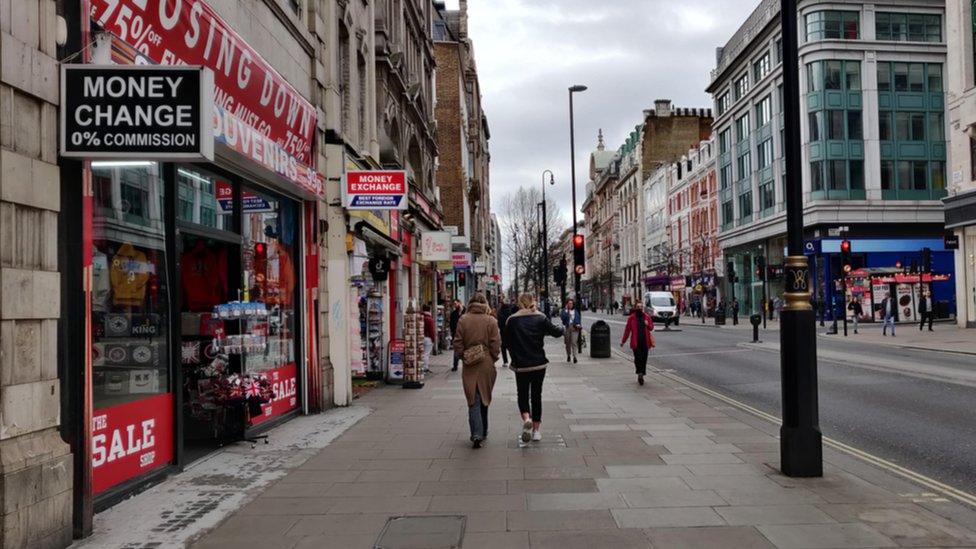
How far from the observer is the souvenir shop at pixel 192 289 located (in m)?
6.09

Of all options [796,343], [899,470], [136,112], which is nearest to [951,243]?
[899,470]

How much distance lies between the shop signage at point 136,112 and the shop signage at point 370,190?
22.6 feet

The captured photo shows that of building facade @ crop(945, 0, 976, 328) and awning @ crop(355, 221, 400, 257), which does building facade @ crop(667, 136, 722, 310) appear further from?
awning @ crop(355, 221, 400, 257)

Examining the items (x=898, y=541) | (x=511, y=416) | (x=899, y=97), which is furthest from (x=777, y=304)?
(x=898, y=541)

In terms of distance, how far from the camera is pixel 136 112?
5.36 meters

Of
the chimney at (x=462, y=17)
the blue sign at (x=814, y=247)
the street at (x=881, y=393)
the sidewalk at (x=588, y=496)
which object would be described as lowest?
the street at (x=881, y=393)

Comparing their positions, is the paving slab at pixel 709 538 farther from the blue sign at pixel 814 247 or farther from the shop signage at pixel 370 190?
the blue sign at pixel 814 247

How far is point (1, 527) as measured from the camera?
4.45 metres

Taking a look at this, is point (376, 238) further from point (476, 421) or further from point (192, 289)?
point (476, 421)

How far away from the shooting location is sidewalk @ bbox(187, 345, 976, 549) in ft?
17.3

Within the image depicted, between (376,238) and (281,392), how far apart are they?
528 centimetres

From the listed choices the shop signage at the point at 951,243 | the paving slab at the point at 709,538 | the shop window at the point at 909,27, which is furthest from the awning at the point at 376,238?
the shop window at the point at 909,27

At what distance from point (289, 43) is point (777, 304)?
42.4 m

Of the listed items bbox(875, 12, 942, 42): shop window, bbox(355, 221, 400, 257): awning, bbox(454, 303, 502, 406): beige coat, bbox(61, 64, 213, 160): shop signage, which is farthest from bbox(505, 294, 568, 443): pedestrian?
bbox(875, 12, 942, 42): shop window
